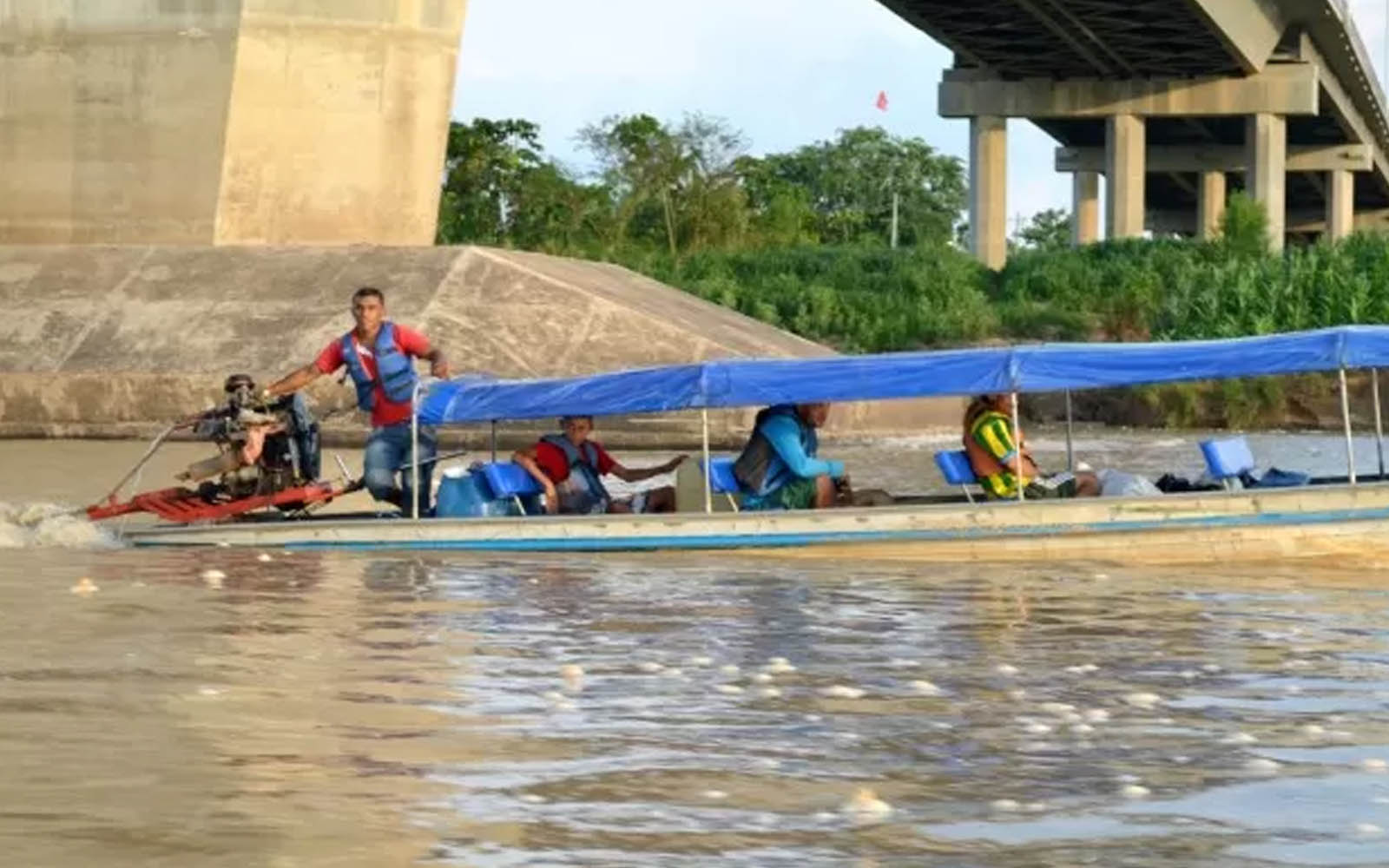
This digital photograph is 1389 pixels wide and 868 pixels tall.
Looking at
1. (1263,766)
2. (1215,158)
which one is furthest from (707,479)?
(1215,158)

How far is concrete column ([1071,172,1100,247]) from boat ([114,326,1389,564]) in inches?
3130

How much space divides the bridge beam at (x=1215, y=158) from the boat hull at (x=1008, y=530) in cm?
Result: 7547

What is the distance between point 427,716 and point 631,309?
23.1m

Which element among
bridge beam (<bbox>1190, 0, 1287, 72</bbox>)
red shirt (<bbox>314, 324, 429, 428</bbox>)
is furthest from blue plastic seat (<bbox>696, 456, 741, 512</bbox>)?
bridge beam (<bbox>1190, 0, 1287, 72</bbox>)

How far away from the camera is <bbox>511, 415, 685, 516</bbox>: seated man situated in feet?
63.5

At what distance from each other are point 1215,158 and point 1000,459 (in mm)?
75987

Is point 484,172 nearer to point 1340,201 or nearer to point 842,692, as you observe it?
point 1340,201

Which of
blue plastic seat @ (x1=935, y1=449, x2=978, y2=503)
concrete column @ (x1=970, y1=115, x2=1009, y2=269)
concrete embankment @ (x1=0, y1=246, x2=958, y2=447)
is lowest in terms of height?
blue plastic seat @ (x1=935, y1=449, x2=978, y2=503)

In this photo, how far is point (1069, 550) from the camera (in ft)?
59.8

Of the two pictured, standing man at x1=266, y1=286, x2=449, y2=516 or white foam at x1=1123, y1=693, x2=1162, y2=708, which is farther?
standing man at x1=266, y1=286, x2=449, y2=516

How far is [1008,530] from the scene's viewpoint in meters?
18.2

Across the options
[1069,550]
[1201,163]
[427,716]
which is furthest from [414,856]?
[1201,163]

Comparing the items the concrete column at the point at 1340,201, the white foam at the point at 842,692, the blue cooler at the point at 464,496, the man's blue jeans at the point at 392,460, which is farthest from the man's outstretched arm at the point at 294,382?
the concrete column at the point at 1340,201

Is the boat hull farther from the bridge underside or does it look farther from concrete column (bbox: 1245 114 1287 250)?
concrete column (bbox: 1245 114 1287 250)
